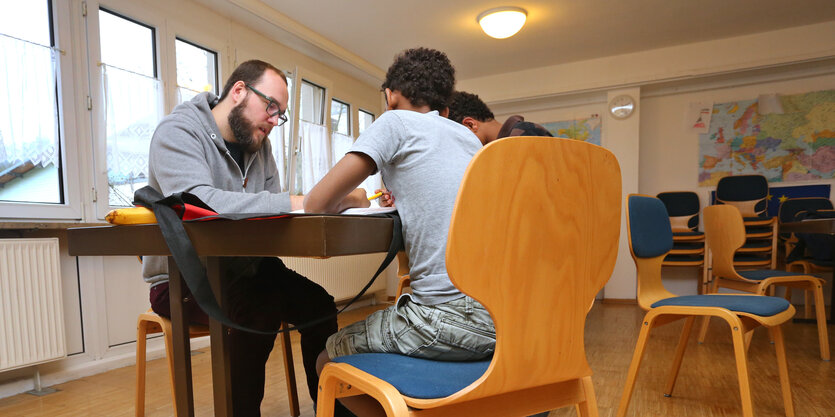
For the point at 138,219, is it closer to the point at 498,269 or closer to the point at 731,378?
the point at 498,269

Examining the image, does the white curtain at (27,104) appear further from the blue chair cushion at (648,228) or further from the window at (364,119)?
the window at (364,119)

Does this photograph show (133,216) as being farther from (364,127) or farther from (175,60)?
(364,127)

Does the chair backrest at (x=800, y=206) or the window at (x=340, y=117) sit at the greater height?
the window at (x=340, y=117)

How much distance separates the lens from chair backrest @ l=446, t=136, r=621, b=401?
0.65 meters

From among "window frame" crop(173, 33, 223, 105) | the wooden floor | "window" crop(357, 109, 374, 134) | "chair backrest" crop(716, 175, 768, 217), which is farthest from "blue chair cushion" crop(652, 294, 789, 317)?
"window" crop(357, 109, 374, 134)

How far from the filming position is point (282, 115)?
1510 mm

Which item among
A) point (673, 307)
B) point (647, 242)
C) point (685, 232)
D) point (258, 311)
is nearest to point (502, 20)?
point (647, 242)

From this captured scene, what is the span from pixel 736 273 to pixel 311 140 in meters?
3.17

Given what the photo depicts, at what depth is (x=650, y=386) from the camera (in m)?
2.08

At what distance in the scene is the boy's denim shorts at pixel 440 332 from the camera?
31.6 inches

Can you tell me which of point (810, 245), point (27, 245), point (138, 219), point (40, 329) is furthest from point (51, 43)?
point (810, 245)

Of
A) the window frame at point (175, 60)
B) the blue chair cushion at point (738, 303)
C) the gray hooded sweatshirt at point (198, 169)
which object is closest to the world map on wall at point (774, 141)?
the blue chair cushion at point (738, 303)

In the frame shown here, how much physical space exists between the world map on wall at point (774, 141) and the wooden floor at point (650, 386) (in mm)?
2126

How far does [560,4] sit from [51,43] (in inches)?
131
